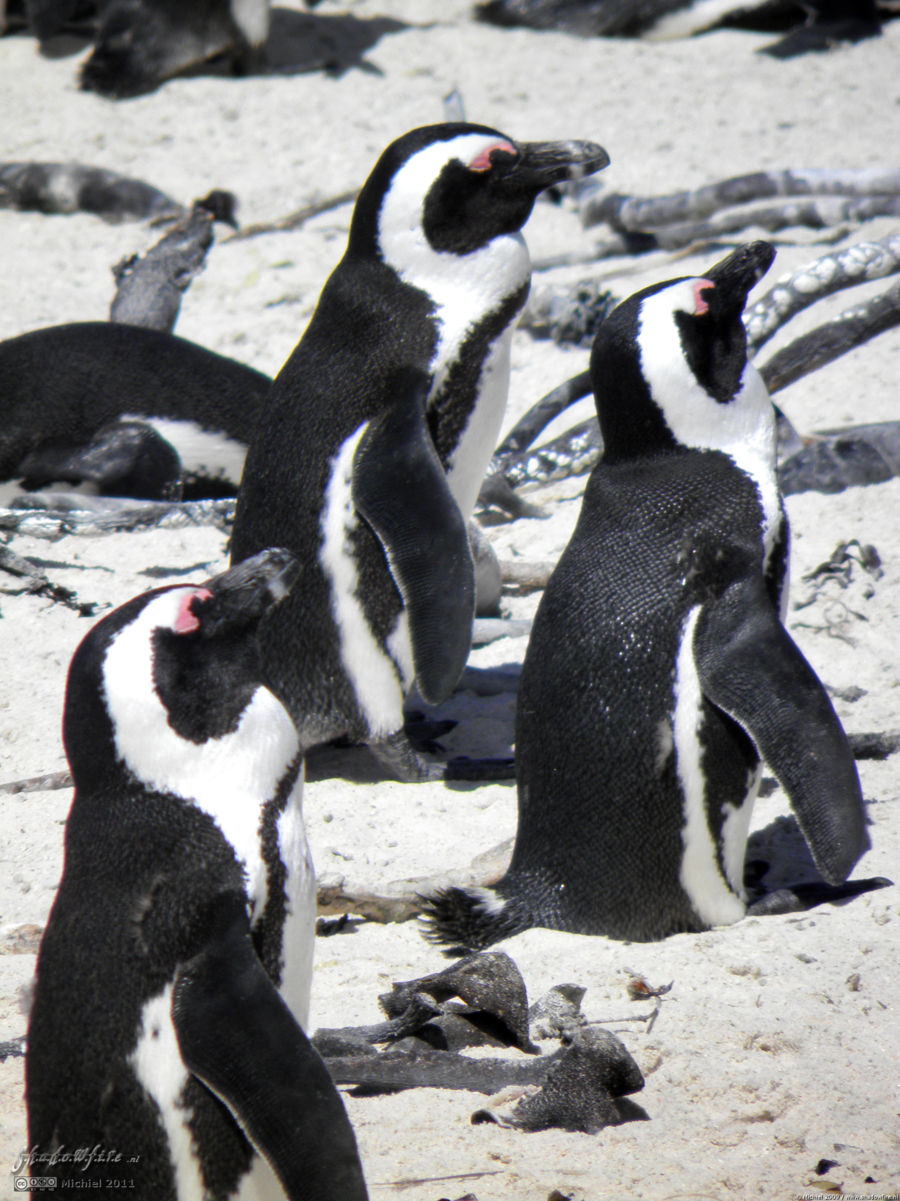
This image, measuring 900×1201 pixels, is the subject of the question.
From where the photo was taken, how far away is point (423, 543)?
3.52 meters

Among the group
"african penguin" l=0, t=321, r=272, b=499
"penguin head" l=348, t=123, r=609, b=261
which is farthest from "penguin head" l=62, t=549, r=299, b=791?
"african penguin" l=0, t=321, r=272, b=499

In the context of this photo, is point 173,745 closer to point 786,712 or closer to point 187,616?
point 187,616

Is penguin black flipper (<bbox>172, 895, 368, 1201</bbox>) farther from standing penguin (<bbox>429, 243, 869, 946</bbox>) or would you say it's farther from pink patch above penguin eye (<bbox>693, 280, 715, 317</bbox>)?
pink patch above penguin eye (<bbox>693, 280, 715, 317</bbox>)

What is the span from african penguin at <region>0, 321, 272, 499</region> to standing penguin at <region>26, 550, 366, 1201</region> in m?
3.31

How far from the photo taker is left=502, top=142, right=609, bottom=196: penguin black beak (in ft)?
12.7

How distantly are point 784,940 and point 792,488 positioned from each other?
2271 mm

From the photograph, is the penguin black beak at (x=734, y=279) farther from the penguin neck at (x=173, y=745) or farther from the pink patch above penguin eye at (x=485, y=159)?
the penguin neck at (x=173, y=745)

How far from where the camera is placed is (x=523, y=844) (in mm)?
3082

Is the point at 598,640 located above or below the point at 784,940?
above

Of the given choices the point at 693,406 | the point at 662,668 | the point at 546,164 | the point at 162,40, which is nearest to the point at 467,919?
the point at 662,668

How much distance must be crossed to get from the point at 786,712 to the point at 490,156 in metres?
1.85

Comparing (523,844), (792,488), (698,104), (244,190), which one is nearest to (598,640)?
(523,844)

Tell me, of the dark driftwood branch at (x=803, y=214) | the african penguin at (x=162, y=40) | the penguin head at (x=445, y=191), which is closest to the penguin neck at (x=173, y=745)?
the penguin head at (x=445, y=191)

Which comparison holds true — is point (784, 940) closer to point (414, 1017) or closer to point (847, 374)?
point (414, 1017)
